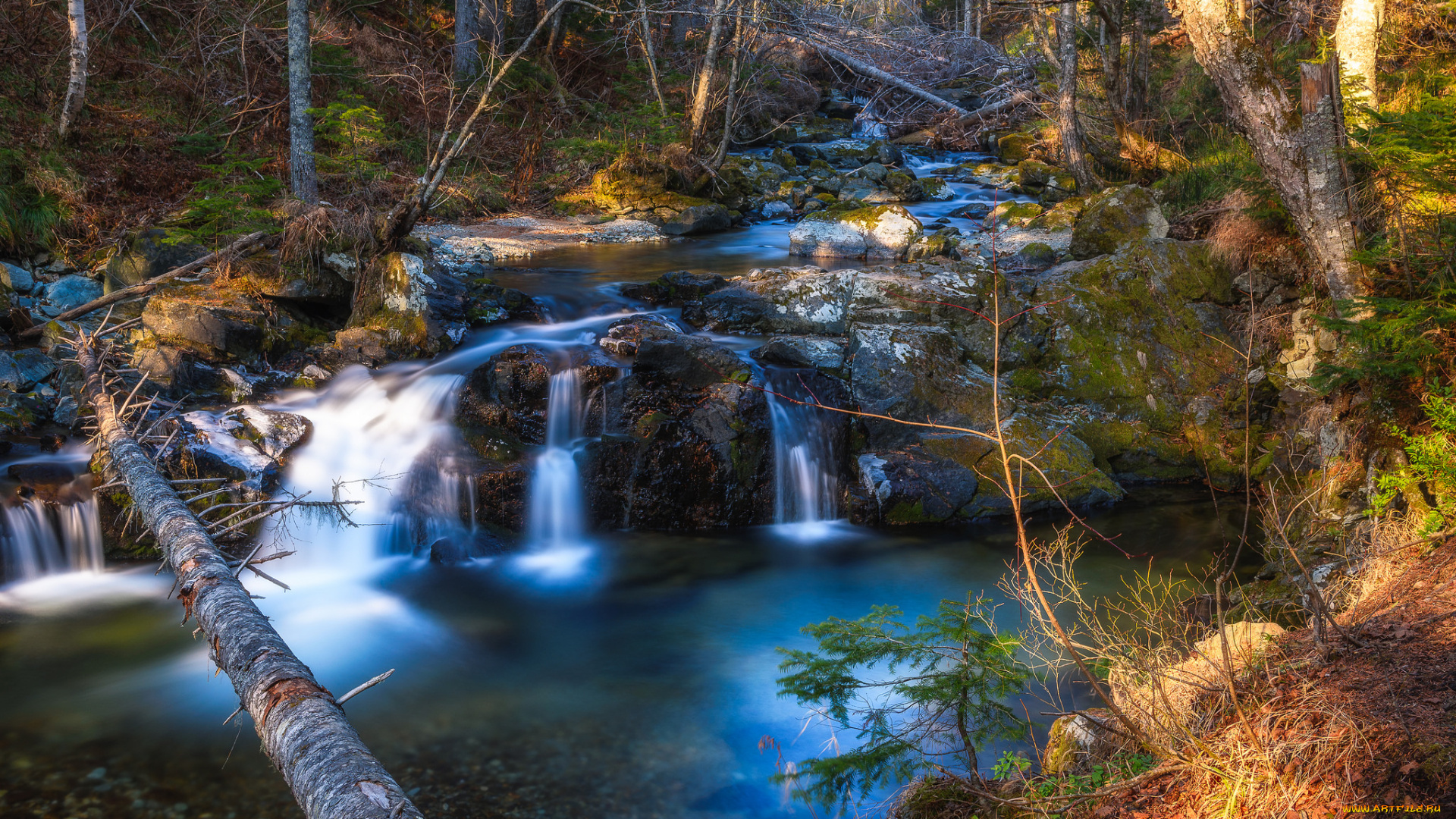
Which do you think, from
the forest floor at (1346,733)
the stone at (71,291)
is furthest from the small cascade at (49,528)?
the forest floor at (1346,733)

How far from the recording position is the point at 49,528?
6559 millimetres

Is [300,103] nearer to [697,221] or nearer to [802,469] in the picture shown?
[697,221]

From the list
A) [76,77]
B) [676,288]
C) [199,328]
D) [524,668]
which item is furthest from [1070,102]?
[76,77]

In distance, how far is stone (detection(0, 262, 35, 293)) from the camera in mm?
9586

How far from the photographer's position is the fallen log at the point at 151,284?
29.0ft

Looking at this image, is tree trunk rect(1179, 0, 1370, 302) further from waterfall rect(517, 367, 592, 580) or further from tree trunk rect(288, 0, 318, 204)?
tree trunk rect(288, 0, 318, 204)

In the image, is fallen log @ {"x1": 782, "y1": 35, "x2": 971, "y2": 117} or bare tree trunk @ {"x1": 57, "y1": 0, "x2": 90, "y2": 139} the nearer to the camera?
bare tree trunk @ {"x1": 57, "y1": 0, "x2": 90, "y2": 139}

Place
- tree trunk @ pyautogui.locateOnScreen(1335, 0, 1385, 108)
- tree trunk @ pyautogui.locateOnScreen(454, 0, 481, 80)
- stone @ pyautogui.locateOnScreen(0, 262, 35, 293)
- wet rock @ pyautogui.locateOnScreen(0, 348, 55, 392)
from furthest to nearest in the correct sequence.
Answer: tree trunk @ pyautogui.locateOnScreen(454, 0, 481, 80) → stone @ pyautogui.locateOnScreen(0, 262, 35, 293) → wet rock @ pyautogui.locateOnScreen(0, 348, 55, 392) → tree trunk @ pyautogui.locateOnScreen(1335, 0, 1385, 108)

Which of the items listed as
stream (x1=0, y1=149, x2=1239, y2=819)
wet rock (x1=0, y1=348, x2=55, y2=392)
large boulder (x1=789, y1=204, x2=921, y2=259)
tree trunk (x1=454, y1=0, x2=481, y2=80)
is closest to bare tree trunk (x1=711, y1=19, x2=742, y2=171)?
large boulder (x1=789, y1=204, x2=921, y2=259)

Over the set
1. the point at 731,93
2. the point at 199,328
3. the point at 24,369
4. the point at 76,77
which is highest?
the point at 731,93

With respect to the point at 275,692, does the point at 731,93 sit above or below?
above

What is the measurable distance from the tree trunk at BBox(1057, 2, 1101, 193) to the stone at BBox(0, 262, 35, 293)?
1527 cm

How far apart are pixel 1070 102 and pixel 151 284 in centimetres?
1382

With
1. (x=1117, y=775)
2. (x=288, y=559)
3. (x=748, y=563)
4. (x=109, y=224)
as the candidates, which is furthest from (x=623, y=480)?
(x=109, y=224)
